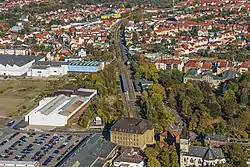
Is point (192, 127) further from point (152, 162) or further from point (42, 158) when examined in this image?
point (42, 158)

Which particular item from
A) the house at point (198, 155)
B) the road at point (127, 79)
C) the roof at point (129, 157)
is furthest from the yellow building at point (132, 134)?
the road at point (127, 79)

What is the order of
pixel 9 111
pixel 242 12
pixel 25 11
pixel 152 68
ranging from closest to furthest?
pixel 9 111, pixel 152 68, pixel 242 12, pixel 25 11

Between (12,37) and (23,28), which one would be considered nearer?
(12,37)

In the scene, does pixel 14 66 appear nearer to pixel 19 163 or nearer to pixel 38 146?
pixel 38 146

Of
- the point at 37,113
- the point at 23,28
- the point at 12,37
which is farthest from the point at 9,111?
the point at 23,28

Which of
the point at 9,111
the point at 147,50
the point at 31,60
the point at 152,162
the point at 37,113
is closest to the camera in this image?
the point at 152,162
